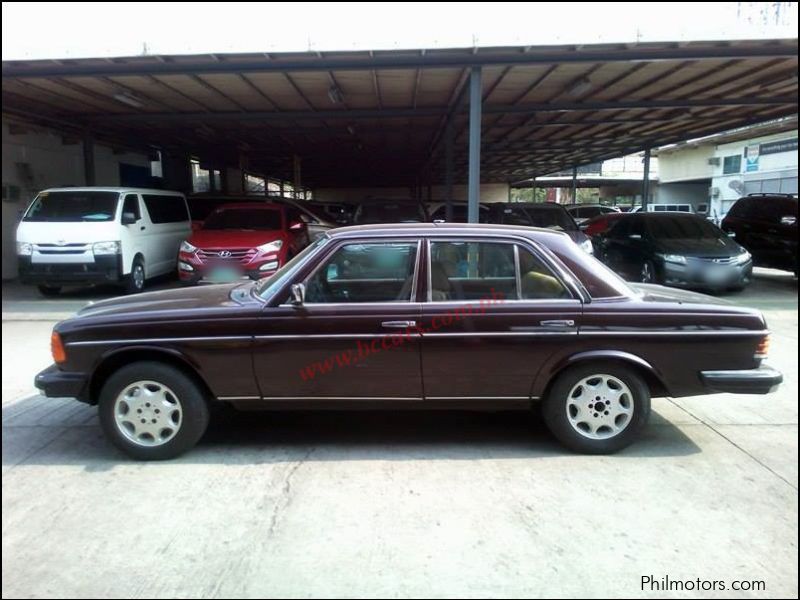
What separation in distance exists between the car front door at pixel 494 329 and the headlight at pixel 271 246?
6.19 meters

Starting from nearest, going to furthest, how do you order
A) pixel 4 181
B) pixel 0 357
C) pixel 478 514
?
pixel 478 514
pixel 0 357
pixel 4 181

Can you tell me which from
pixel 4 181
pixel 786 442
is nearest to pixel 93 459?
pixel 786 442

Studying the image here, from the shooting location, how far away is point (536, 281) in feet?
13.1

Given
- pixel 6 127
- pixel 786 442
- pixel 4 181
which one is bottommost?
pixel 786 442

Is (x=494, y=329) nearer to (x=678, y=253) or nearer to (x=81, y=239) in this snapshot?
(x=678, y=253)

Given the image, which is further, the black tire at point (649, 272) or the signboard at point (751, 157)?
the signboard at point (751, 157)

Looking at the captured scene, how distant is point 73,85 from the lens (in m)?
10.8

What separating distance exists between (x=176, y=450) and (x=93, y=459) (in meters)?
0.60

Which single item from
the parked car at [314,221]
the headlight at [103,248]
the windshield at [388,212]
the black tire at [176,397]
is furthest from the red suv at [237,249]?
the black tire at [176,397]

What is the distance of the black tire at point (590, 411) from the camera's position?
389 cm

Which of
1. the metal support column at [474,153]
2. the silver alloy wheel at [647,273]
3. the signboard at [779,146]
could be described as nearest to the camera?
the metal support column at [474,153]

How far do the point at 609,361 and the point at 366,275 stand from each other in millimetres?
1779

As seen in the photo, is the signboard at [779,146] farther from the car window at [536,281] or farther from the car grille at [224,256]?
the car window at [536,281]

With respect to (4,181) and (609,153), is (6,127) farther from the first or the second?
(609,153)
